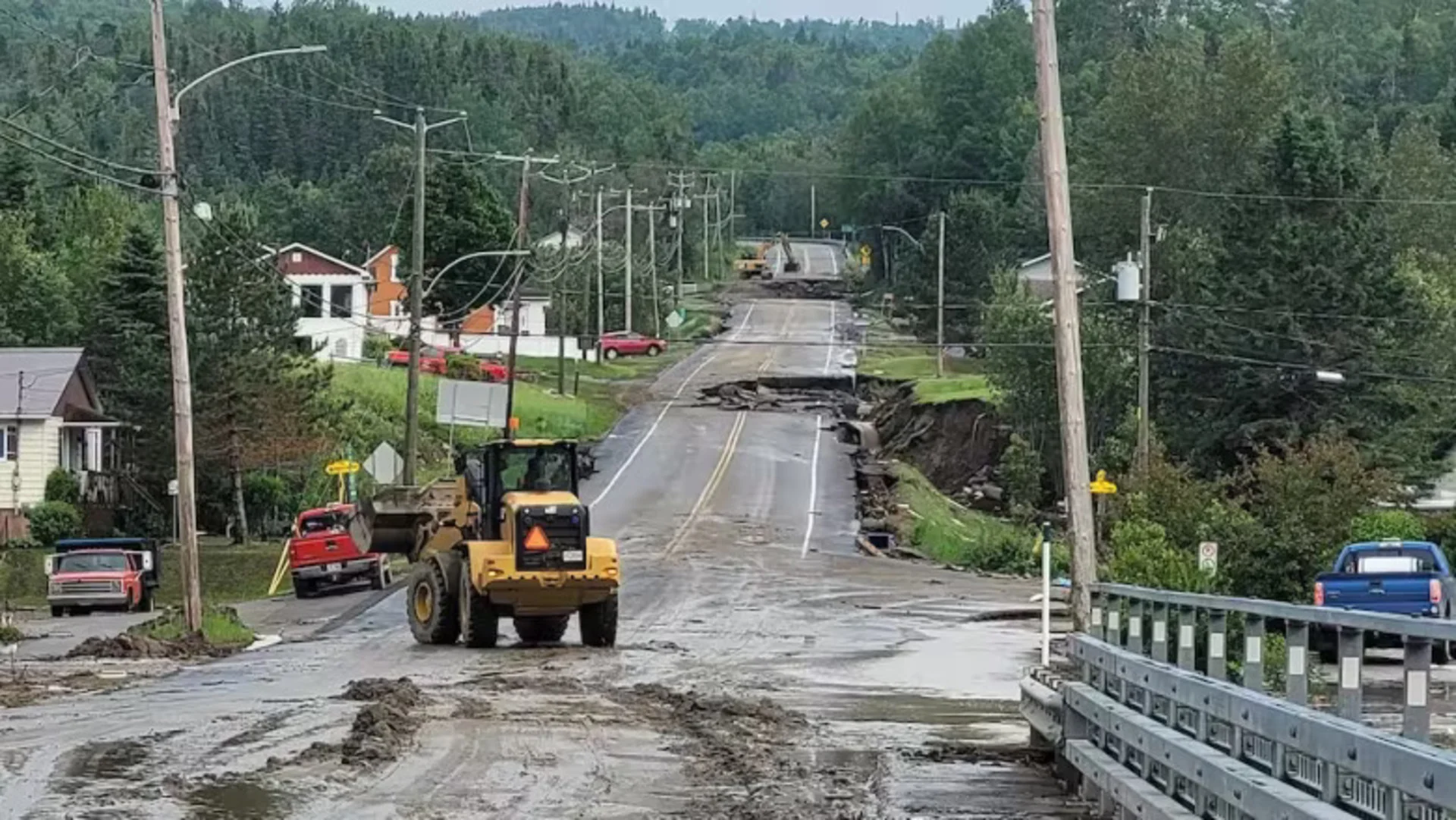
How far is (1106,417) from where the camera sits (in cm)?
7719

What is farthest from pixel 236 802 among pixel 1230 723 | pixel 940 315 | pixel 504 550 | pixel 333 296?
pixel 333 296

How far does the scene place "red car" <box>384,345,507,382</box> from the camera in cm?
9100

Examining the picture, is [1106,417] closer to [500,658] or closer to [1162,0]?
[500,658]

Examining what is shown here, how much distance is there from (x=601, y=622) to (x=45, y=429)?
41009mm

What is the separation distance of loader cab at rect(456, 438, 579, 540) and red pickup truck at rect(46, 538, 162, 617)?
22.9 m

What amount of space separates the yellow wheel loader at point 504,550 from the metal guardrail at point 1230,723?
43.3 ft

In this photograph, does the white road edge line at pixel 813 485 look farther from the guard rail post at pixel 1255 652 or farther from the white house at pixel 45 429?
the guard rail post at pixel 1255 652

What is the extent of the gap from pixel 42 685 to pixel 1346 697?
63.0 ft

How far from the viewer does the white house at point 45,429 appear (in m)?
66.3

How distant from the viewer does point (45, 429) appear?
66.8 m

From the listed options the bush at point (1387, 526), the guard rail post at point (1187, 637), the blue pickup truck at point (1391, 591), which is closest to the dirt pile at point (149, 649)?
the blue pickup truck at point (1391, 591)

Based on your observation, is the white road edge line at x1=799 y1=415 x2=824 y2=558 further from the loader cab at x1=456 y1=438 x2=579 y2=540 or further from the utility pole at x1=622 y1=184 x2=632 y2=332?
the loader cab at x1=456 y1=438 x2=579 y2=540

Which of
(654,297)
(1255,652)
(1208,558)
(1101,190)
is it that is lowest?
(1208,558)

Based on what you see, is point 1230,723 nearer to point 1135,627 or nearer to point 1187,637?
point 1187,637
